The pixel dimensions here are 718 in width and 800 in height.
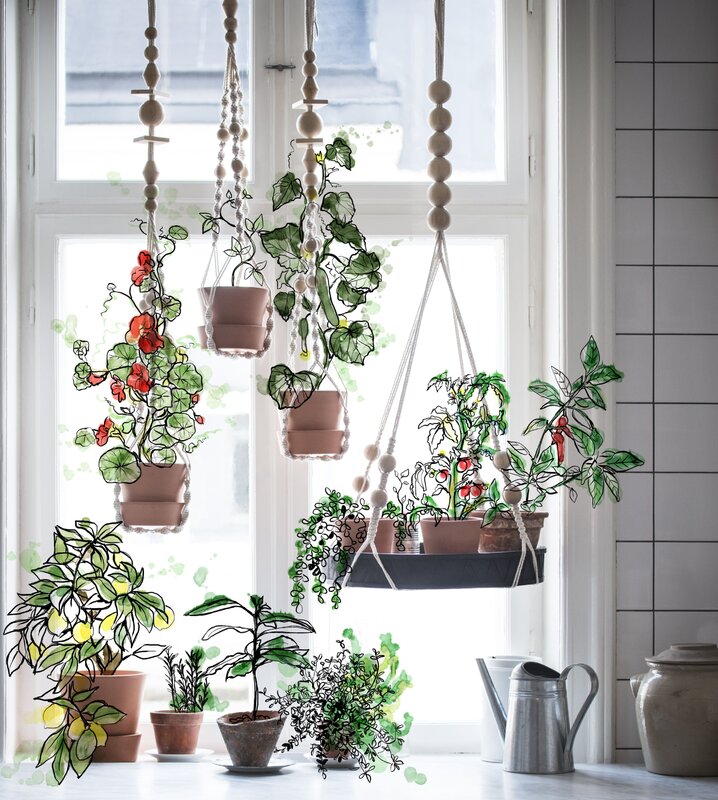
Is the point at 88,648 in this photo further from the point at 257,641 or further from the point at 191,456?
the point at 191,456

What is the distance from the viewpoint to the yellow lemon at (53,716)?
88.9 inches

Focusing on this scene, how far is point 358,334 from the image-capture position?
6.48 feet

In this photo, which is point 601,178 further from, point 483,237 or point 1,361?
point 1,361

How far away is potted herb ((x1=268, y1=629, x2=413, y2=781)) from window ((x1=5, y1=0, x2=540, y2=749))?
160mm

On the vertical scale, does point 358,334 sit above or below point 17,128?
below

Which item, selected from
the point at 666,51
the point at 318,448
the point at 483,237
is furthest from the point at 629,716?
the point at 666,51

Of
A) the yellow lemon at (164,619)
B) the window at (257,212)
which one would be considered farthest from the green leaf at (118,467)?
the window at (257,212)

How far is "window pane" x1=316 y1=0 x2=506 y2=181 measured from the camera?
252cm

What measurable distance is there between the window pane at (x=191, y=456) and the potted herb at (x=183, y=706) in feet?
0.24

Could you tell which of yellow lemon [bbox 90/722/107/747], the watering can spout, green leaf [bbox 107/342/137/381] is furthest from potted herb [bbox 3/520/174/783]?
the watering can spout

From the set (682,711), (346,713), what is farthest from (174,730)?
(682,711)

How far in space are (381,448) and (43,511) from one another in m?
0.86

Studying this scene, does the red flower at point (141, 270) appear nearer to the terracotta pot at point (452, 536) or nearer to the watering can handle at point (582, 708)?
the terracotta pot at point (452, 536)

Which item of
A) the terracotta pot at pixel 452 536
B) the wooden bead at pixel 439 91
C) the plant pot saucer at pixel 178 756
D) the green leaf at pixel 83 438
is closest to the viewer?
the wooden bead at pixel 439 91
